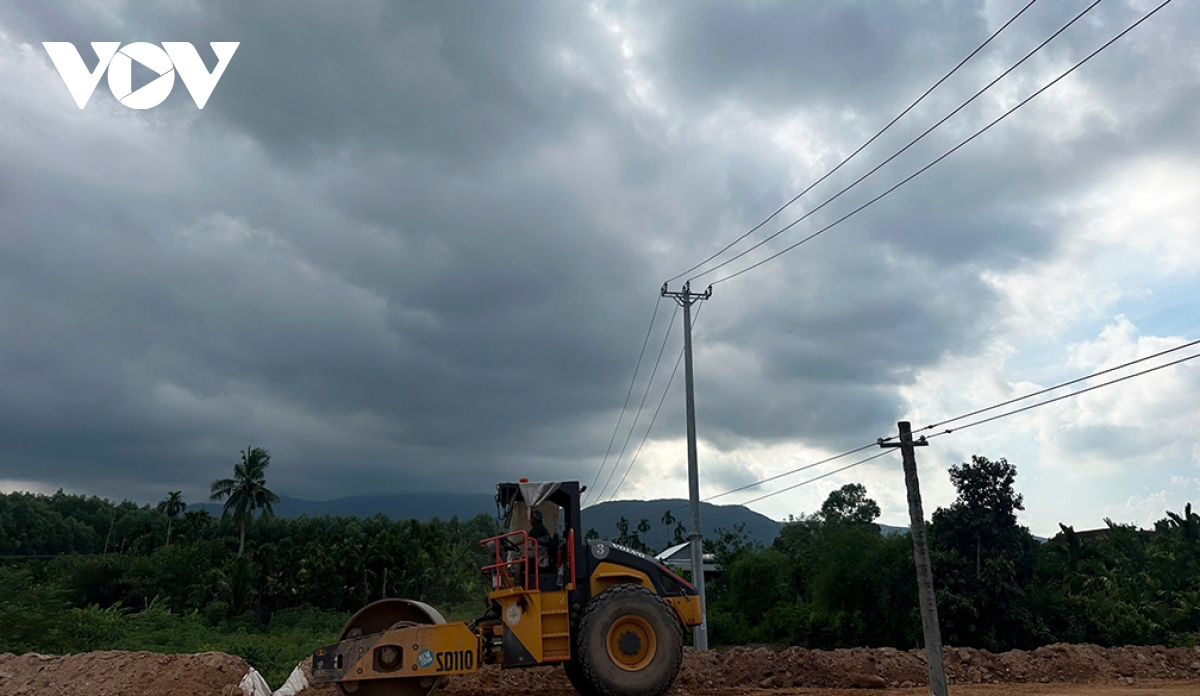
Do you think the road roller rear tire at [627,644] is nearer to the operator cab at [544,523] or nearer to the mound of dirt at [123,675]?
the operator cab at [544,523]

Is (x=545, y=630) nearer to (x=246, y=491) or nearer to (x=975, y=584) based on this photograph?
(x=975, y=584)

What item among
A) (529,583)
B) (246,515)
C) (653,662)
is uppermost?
(246,515)

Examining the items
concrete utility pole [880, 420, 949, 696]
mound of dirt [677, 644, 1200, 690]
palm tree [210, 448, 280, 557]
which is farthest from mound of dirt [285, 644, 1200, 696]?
palm tree [210, 448, 280, 557]

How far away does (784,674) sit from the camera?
16422 millimetres

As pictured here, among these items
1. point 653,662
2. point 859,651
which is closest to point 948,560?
point 859,651

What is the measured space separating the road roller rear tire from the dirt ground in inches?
113

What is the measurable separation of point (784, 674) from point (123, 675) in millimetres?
11650

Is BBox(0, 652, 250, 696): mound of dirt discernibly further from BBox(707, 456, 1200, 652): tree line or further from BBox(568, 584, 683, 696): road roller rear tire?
BBox(707, 456, 1200, 652): tree line

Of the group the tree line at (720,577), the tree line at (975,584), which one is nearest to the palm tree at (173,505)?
the tree line at (720,577)

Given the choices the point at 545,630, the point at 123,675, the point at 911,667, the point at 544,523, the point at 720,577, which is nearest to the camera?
the point at 545,630

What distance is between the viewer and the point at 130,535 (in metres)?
73.6

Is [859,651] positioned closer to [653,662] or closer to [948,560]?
[653,662]

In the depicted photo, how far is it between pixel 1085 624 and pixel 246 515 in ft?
196

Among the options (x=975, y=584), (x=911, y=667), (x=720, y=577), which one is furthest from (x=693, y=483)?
(x=720, y=577)
